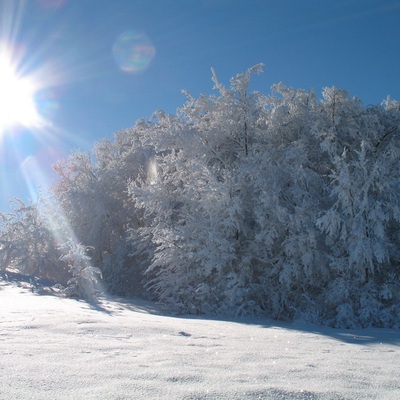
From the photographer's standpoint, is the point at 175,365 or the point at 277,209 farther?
the point at 277,209

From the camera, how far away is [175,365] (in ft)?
14.1

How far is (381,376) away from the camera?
4320 millimetres

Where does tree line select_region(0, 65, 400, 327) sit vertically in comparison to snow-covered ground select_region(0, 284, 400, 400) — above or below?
above

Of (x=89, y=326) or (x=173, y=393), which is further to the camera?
(x=89, y=326)

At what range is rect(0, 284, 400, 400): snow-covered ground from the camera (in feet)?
11.4

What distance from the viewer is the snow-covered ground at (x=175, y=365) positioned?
3.46 meters

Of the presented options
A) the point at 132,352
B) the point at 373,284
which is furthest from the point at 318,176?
the point at 132,352

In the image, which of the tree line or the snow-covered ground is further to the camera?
the tree line

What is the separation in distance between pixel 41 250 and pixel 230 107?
10.7 meters

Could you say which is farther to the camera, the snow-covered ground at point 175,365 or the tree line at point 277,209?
the tree line at point 277,209

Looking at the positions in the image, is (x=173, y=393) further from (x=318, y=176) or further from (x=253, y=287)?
(x=318, y=176)

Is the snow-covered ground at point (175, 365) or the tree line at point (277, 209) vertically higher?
the tree line at point (277, 209)

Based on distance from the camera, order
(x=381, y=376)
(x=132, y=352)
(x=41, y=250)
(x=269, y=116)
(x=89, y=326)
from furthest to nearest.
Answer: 1. (x=41, y=250)
2. (x=269, y=116)
3. (x=89, y=326)
4. (x=132, y=352)
5. (x=381, y=376)

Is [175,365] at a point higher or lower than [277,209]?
lower
